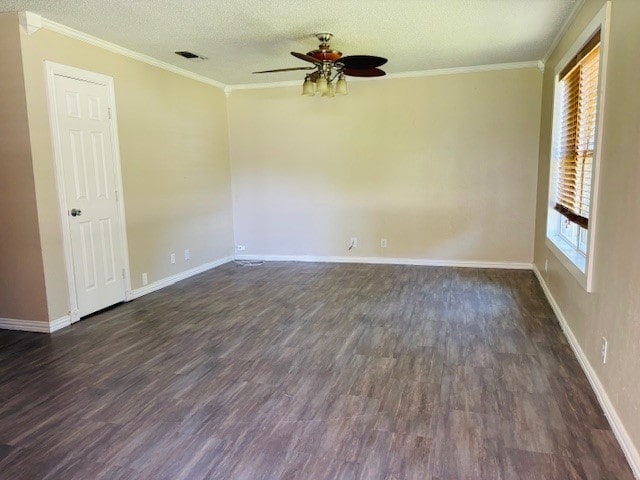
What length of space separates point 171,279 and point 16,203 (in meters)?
1.98

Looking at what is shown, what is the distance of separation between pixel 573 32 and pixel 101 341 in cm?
455

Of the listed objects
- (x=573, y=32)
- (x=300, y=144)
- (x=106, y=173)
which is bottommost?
(x=106, y=173)

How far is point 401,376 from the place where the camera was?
2.84 m

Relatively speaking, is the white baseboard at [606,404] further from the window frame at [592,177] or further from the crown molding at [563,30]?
the crown molding at [563,30]

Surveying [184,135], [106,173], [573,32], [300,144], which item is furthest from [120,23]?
[573,32]

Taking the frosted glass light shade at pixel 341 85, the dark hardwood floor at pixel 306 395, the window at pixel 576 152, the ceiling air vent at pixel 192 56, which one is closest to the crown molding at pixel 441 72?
the window at pixel 576 152

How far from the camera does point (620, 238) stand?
225 centimetres

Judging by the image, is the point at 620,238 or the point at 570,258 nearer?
the point at 620,238

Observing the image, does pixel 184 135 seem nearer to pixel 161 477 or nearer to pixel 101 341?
pixel 101 341

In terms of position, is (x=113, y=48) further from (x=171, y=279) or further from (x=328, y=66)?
(x=171, y=279)

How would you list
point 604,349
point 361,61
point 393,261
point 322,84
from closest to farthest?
point 604,349 → point 361,61 → point 322,84 → point 393,261

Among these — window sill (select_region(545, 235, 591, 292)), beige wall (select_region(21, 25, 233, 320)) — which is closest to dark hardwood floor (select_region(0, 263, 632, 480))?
window sill (select_region(545, 235, 591, 292))

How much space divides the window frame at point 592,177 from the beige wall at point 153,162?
4031mm

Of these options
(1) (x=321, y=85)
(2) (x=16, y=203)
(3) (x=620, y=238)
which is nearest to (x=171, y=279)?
(2) (x=16, y=203)
